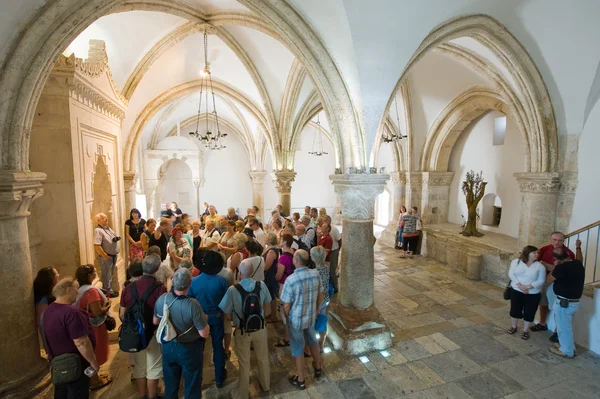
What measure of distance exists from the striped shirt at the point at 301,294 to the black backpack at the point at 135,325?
50.9 inches

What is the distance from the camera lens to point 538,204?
630 centimetres

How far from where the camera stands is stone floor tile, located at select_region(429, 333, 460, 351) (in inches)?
168

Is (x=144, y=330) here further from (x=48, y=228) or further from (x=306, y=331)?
(x=48, y=228)

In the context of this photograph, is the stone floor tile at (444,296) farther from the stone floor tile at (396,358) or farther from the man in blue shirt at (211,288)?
the man in blue shirt at (211,288)

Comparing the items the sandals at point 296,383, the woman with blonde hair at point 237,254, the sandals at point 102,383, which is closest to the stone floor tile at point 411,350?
the sandals at point 296,383

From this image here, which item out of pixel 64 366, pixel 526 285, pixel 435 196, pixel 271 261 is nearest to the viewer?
pixel 64 366

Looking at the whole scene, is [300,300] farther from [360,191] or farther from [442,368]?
[442,368]

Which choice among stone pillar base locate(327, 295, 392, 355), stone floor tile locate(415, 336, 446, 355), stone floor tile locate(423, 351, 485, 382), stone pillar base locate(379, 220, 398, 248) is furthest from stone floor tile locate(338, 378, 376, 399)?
stone pillar base locate(379, 220, 398, 248)

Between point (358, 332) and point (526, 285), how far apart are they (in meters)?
2.45

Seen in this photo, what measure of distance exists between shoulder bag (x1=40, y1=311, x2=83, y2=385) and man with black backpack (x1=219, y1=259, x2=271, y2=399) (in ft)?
3.87

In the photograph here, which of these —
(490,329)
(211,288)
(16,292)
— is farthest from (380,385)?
(16,292)

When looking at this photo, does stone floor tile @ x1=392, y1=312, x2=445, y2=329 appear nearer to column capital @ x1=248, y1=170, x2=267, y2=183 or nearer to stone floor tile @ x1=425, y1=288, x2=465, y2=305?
stone floor tile @ x1=425, y1=288, x2=465, y2=305

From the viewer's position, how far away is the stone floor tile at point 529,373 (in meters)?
3.52

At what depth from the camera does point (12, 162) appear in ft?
9.59
